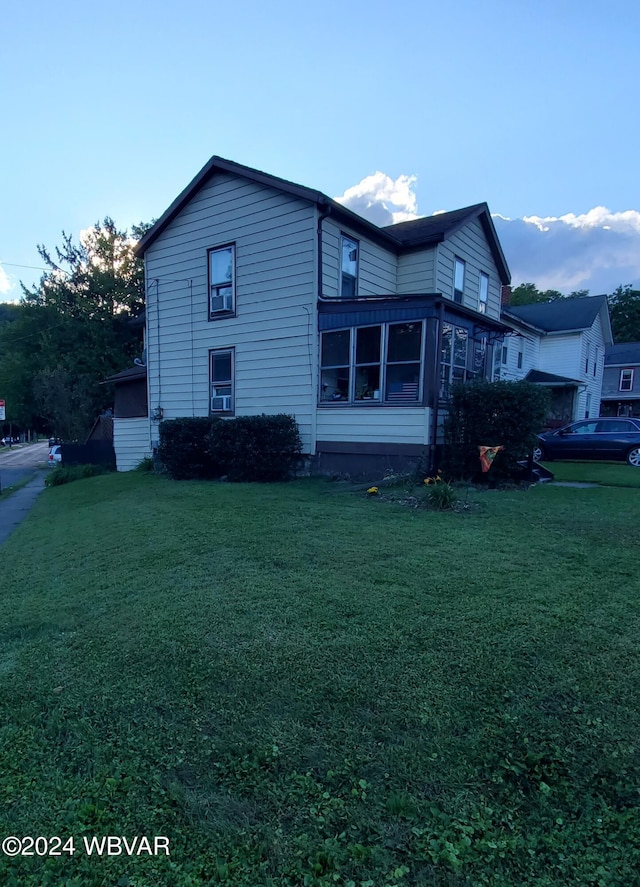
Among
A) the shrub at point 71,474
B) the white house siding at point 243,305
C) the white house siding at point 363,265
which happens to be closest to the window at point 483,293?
the white house siding at point 363,265

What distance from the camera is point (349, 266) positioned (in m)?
12.4

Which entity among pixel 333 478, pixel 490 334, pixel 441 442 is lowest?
pixel 333 478

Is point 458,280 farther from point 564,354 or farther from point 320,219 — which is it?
point 564,354

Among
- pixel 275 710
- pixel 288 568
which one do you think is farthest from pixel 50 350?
pixel 275 710

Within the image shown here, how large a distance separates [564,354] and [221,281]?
1865 centimetres

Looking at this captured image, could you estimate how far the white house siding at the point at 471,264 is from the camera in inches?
546

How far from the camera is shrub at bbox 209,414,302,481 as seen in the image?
1123 cm

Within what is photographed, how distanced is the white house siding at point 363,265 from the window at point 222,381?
348 cm

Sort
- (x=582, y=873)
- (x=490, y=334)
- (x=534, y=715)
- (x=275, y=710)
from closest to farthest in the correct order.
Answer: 1. (x=582, y=873)
2. (x=534, y=715)
3. (x=275, y=710)
4. (x=490, y=334)

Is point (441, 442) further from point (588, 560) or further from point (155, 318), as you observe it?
point (155, 318)

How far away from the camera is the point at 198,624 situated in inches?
145

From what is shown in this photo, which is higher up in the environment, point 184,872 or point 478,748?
point 478,748

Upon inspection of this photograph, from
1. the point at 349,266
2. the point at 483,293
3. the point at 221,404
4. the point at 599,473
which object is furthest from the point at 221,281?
the point at 599,473

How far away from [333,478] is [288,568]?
633cm
